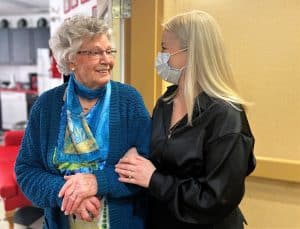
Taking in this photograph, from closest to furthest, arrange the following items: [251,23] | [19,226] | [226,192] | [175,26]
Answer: [226,192] < [175,26] < [251,23] < [19,226]

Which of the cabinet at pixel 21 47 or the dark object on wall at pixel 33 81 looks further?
the dark object on wall at pixel 33 81

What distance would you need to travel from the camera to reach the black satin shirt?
98 cm

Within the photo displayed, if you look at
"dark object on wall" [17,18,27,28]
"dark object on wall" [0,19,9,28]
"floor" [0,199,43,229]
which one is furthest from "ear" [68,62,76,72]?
"dark object on wall" [0,19,9,28]

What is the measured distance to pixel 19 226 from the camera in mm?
2838

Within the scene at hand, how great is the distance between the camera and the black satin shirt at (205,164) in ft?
3.23

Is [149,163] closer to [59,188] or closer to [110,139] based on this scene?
[110,139]

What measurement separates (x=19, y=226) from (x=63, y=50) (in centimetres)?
222

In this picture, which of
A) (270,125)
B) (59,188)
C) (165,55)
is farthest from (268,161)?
(59,188)

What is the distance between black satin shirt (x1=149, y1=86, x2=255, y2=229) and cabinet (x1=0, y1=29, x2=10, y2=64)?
613 centimetres

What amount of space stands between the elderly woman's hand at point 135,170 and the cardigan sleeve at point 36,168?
0.67 feet

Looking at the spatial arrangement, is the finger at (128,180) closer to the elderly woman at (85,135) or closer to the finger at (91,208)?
the elderly woman at (85,135)

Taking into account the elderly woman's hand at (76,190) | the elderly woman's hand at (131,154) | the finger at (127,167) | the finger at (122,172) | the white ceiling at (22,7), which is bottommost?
the elderly woman's hand at (76,190)

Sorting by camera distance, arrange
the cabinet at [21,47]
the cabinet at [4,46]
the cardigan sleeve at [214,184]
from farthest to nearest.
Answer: the cabinet at [4,46] → the cabinet at [21,47] → the cardigan sleeve at [214,184]

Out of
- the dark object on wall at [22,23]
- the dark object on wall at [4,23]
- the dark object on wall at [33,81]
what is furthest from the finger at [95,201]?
the dark object on wall at [4,23]
